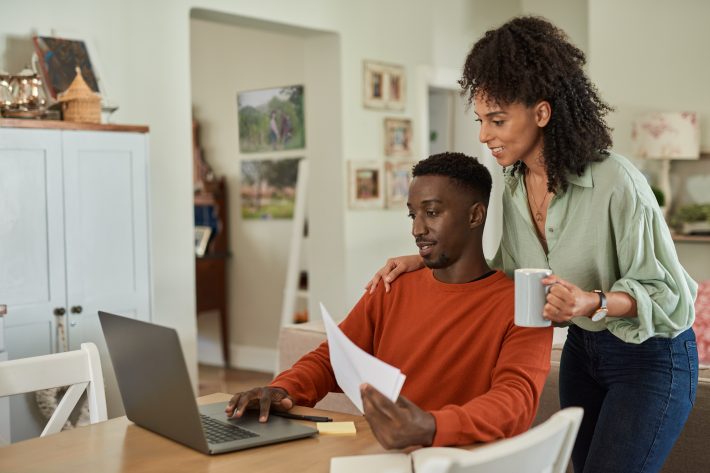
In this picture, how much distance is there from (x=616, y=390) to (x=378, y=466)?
0.62m

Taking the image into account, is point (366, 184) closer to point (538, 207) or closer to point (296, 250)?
point (296, 250)

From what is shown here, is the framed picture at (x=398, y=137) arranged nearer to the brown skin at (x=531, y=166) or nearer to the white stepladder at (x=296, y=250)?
the white stepladder at (x=296, y=250)

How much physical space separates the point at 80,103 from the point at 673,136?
3.54 meters

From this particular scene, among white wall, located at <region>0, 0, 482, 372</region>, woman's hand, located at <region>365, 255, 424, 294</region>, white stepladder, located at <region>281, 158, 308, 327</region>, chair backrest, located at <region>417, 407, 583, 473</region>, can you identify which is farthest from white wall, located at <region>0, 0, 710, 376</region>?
chair backrest, located at <region>417, 407, 583, 473</region>

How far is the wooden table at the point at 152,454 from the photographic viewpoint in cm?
147

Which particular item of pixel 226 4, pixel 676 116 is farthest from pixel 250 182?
pixel 676 116

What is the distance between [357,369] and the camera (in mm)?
1474

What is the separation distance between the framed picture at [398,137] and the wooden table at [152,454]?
170 inches

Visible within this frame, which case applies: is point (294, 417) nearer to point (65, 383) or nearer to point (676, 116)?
point (65, 383)

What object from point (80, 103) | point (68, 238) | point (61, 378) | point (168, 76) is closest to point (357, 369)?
point (61, 378)

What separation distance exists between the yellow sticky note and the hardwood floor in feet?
13.5

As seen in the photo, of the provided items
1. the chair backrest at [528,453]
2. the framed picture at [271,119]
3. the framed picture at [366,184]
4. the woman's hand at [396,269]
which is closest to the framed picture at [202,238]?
the framed picture at [271,119]

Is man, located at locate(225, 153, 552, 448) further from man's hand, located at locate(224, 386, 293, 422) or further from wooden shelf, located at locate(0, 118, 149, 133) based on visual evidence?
wooden shelf, located at locate(0, 118, 149, 133)

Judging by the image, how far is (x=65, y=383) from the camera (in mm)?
1997
